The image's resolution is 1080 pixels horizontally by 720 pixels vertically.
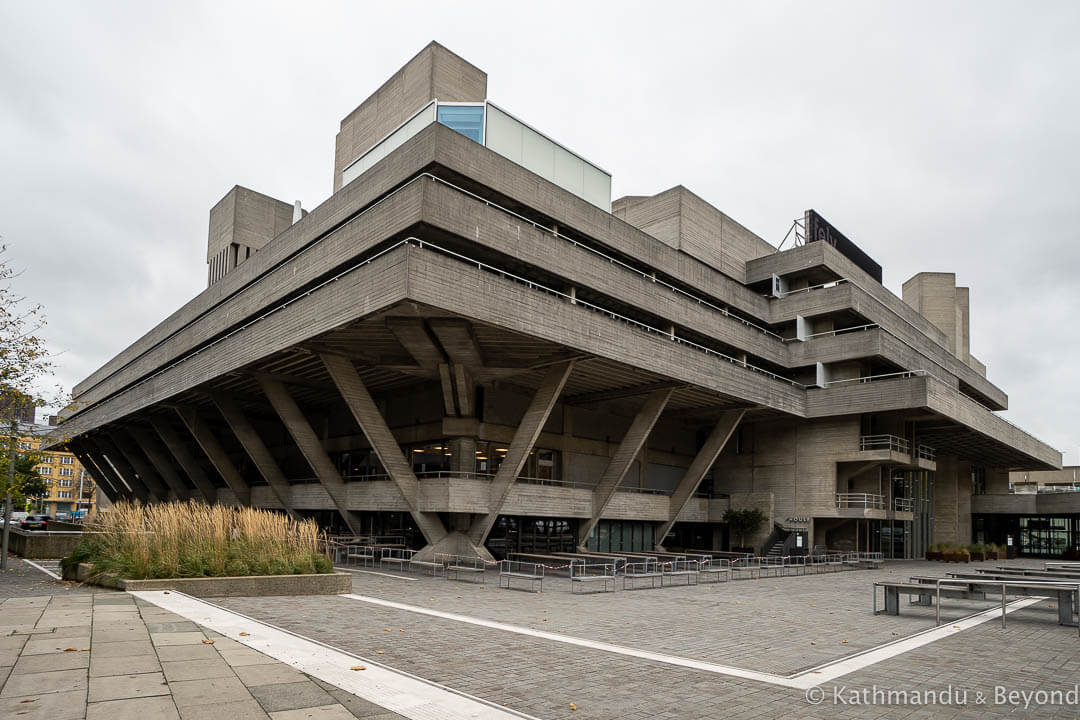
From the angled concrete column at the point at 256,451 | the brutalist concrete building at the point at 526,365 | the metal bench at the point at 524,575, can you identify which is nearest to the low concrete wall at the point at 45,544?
the brutalist concrete building at the point at 526,365

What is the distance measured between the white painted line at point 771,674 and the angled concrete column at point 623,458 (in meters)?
17.9

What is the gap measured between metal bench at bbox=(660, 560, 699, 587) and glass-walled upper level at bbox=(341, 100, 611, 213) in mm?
16203

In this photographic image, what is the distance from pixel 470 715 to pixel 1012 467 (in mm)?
A: 73655

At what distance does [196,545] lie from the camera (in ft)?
48.2

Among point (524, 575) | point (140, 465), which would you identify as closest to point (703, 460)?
point (524, 575)

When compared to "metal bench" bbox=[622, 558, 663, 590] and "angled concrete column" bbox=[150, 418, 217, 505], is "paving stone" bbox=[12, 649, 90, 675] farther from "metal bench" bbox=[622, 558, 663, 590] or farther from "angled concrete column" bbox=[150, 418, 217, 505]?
"angled concrete column" bbox=[150, 418, 217, 505]

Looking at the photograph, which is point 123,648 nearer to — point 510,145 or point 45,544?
point 45,544

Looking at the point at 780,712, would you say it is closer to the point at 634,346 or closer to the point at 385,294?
the point at 385,294

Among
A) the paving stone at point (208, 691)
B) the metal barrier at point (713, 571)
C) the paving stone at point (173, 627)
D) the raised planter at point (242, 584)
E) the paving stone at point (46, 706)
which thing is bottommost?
the metal barrier at point (713, 571)

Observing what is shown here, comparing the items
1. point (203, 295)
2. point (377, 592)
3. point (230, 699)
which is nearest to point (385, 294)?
point (377, 592)

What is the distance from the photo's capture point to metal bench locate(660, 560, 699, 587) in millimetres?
23031

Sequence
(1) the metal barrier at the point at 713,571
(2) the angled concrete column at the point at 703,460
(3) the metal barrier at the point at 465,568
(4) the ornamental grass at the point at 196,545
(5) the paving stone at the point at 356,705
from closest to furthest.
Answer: (5) the paving stone at the point at 356,705 → (4) the ornamental grass at the point at 196,545 → (3) the metal barrier at the point at 465,568 → (1) the metal barrier at the point at 713,571 → (2) the angled concrete column at the point at 703,460

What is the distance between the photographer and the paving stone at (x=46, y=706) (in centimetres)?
561

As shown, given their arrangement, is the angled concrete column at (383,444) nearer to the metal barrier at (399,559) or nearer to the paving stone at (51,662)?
the metal barrier at (399,559)
